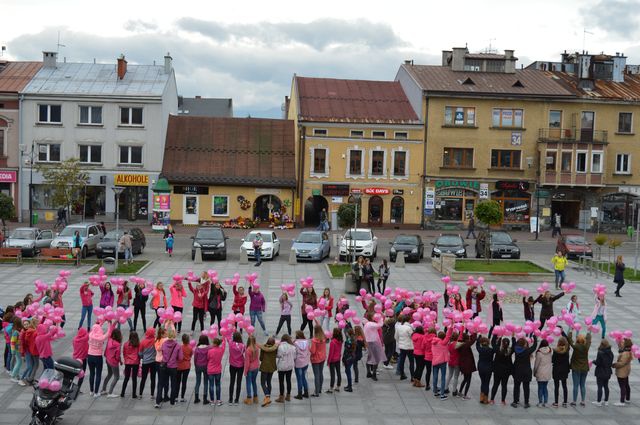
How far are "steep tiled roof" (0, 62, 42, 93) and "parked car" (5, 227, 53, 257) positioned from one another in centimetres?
1937

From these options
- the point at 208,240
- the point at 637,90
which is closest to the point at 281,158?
the point at 208,240

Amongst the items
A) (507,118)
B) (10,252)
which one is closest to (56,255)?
(10,252)

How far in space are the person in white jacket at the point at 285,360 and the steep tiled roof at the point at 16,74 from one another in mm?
43235

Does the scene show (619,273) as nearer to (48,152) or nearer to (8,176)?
(48,152)

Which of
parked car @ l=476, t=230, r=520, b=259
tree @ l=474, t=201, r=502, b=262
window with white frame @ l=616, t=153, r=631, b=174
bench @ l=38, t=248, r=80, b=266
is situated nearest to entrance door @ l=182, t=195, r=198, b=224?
bench @ l=38, t=248, r=80, b=266

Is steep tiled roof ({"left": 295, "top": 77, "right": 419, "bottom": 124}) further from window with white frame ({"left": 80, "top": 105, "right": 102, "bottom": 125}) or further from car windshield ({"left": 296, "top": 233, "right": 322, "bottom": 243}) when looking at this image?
car windshield ({"left": 296, "top": 233, "right": 322, "bottom": 243})

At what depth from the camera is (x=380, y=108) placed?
52969 millimetres

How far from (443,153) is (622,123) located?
45.6ft

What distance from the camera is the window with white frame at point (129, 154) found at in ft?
167

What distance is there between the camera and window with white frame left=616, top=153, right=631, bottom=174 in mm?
52781

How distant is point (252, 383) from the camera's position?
541 inches

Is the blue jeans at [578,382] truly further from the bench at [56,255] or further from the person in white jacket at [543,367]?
the bench at [56,255]

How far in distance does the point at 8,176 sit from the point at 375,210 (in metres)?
26.4

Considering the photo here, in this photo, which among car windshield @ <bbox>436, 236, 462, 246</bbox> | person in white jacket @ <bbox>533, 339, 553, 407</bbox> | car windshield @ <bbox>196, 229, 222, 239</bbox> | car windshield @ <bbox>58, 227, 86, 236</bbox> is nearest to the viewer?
person in white jacket @ <bbox>533, 339, 553, 407</bbox>
